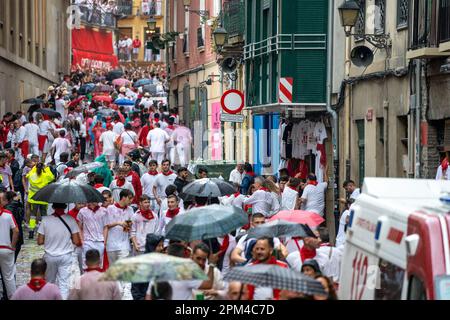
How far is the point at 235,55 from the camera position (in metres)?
39.7

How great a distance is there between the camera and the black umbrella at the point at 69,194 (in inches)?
721

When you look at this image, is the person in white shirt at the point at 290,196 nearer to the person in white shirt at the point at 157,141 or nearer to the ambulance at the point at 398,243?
the ambulance at the point at 398,243

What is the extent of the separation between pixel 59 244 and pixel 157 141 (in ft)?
63.9

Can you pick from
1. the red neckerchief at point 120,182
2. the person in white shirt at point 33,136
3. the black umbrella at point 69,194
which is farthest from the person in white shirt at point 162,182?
the person in white shirt at point 33,136

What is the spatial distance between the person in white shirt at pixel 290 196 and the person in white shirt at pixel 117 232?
17.5 feet

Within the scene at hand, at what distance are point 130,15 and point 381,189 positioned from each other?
107 meters

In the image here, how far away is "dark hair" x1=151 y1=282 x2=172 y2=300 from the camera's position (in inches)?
456

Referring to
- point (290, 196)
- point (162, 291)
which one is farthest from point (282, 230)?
point (290, 196)

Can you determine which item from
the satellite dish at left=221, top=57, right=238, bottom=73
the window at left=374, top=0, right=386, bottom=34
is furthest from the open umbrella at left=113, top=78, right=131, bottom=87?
the window at left=374, top=0, right=386, bottom=34

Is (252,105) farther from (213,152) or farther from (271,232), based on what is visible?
(271,232)

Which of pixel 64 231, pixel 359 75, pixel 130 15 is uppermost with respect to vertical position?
pixel 130 15

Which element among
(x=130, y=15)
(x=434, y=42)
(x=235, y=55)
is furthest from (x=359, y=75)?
(x=130, y=15)

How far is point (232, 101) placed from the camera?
106 ft

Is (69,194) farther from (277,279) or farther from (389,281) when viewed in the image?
(389,281)
